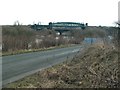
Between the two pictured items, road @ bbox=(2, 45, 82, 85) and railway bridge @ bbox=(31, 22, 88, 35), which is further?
railway bridge @ bbox=(31, 22, 88, 35)

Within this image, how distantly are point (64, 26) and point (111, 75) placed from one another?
4086 inches

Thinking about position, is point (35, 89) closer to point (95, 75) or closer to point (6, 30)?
point (95, 75)

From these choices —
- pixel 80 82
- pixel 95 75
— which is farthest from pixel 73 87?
pixel 95 75

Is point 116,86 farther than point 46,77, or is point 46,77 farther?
point 46,77

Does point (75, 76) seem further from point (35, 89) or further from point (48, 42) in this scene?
point (48, 42)

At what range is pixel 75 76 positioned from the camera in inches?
469

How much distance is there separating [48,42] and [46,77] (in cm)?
3872

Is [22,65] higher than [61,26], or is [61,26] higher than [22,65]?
[61,26]

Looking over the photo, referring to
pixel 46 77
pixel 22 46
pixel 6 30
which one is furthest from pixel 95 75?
pixel 6 30

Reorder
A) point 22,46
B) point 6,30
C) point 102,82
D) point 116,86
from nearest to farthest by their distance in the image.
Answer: point 116,86 < point 102,82 < point 22,46 < point 6,30

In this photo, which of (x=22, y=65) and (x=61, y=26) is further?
(x=61, y=26)

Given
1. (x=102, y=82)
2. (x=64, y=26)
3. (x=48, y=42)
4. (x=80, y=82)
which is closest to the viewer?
(x=102, y=82)

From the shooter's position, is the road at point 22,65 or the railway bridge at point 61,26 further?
the railway bridge at point 61,26

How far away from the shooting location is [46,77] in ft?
40.7
